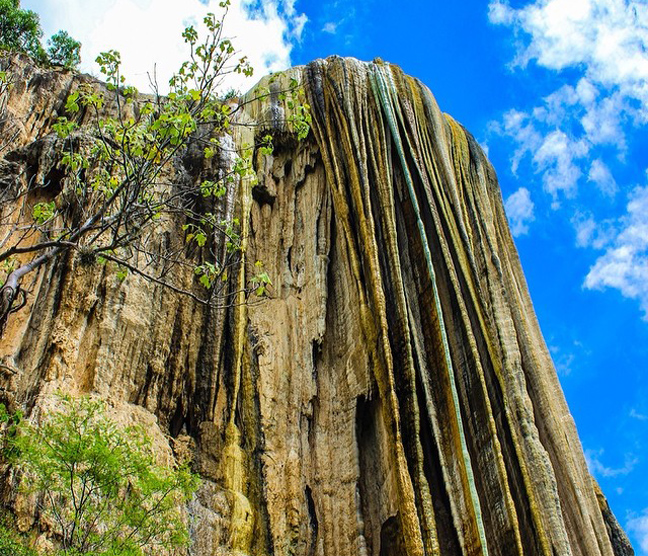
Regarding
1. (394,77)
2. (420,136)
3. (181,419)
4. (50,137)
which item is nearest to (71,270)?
(181,419)

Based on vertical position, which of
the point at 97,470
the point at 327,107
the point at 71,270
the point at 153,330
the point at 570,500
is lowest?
the point at 97,470

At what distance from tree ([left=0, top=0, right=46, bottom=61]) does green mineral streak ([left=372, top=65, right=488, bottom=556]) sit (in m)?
9.40

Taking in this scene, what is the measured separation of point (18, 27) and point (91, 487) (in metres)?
15.4

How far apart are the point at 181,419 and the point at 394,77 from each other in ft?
28.1

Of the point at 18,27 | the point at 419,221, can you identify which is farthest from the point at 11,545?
the point at 18,27

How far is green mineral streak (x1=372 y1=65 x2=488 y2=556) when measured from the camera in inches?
361

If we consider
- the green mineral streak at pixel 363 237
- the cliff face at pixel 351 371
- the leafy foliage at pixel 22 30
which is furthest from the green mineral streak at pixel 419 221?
the leafy foliage at pixel 22 30

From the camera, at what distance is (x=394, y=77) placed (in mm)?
14961

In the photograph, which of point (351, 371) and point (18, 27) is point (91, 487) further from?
point (18, 27)

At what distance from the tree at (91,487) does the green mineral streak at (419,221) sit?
3.64 meters

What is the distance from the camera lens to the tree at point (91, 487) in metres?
6.88

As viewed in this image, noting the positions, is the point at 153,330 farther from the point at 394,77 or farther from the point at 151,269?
the point at 394,77

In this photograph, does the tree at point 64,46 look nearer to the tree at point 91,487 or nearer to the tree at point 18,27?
the tree at point 18,27

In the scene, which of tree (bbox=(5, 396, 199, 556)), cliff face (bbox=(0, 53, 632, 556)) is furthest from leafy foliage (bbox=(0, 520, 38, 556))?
cliff face (bbox=(0, 53, 632, 556))
